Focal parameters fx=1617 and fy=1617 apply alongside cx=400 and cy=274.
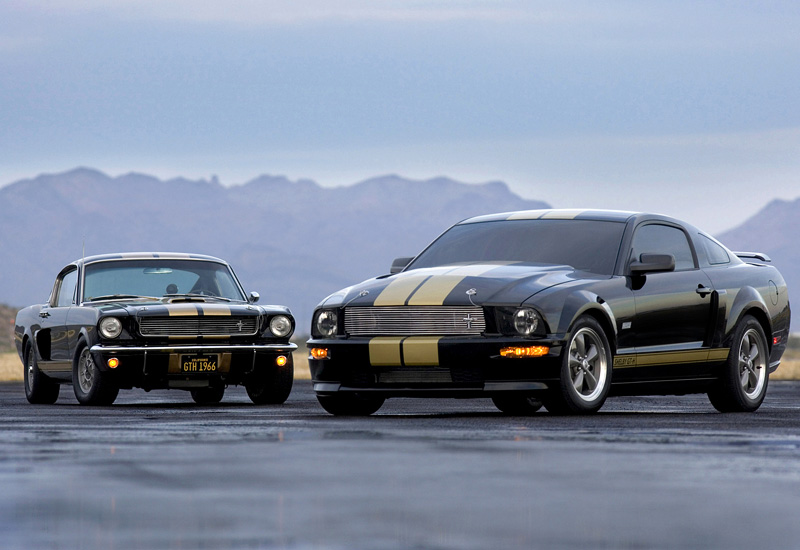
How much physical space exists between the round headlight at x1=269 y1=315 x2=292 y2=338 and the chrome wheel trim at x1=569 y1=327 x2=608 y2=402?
14.5 feet

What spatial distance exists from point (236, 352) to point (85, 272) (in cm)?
236

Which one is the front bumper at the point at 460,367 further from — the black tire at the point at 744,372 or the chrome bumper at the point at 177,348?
the chrome bumper at the point at 177,348

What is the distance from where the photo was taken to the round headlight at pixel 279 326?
50.2 feet

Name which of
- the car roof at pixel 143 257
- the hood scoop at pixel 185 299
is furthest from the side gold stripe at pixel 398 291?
the car roof at pixel 143 257

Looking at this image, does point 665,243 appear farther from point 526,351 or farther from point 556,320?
point 526,351

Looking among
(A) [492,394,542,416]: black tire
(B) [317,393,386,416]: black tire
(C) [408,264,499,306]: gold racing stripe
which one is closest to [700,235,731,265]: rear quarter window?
(A) [492,394,542,416]: black tire

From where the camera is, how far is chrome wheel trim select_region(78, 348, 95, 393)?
1509 cm

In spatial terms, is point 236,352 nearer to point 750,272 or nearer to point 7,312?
point 750,272

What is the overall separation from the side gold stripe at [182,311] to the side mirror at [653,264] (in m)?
4.60

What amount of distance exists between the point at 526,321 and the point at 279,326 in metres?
4.62

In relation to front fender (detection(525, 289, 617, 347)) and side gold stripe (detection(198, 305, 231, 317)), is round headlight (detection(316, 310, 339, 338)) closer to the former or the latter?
front fender (detection(525, 289, 617, 347))

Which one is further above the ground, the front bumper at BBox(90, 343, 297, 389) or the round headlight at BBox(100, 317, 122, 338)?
the round headlight at BBox(100, 317, 122, 338)

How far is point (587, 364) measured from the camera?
11586 millimetres

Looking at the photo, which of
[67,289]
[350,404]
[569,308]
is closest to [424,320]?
[569,308]
